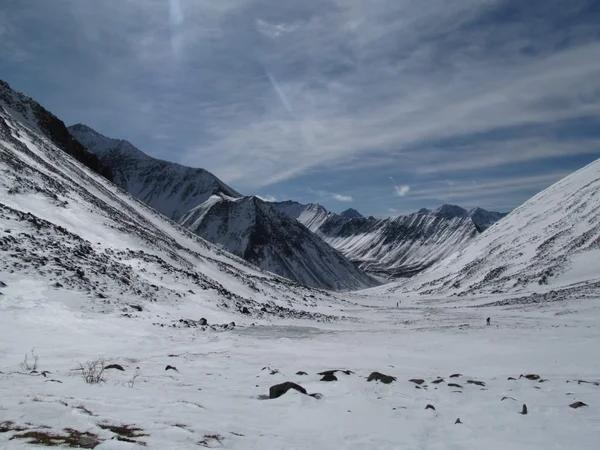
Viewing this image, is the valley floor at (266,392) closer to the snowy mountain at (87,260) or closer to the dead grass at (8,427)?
the dead grass at (8,427)

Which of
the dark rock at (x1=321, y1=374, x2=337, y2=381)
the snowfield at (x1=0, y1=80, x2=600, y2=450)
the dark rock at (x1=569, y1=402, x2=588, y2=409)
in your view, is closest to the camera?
the snowfield at (x1=0, y1=80, x2=600, y2=450)

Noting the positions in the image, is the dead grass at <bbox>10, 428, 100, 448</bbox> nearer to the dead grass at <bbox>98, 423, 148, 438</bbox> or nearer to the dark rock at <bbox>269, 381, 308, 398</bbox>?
the dead grass at <bbox>98, 423, 148, 438</bbox>

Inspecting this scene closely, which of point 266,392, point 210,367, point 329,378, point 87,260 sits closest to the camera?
point 266,392

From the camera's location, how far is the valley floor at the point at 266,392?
6.57 metres

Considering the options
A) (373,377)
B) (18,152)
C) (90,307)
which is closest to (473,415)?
(373,377)

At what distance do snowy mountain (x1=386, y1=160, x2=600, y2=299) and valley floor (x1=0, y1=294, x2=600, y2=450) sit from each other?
154 feet

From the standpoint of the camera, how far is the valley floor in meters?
6.57

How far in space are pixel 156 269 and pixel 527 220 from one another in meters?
133

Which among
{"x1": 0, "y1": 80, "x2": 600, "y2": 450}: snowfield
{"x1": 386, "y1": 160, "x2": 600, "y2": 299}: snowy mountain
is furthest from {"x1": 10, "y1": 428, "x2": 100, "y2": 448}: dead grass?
{"x1": 386, "y1": 160, "x2": 600, "y2": 299}: snowy mountain

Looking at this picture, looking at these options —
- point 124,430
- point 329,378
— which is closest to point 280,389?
point 329,378

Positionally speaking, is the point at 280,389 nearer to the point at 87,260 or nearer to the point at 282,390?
the point at 282,390

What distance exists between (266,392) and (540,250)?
10418cm

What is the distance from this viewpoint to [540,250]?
313 feet

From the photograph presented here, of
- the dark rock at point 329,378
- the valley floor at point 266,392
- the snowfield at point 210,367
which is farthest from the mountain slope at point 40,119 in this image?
the dark rock at point 329,378
